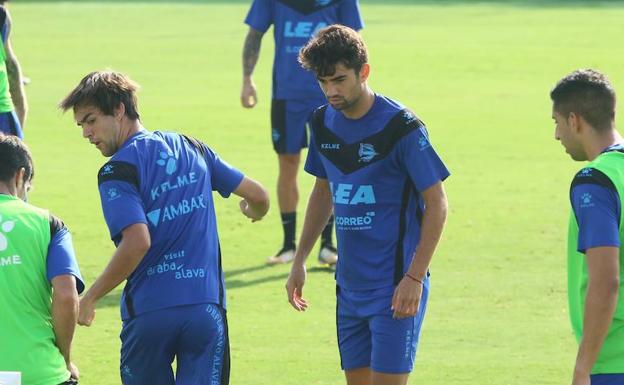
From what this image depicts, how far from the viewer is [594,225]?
5285mm

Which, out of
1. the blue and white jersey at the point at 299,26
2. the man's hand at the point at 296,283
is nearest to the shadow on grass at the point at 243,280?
the blue and white jersey at the point at 299,26

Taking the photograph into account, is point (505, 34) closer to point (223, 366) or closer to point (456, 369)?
point (456, 369)

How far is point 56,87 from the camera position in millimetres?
23266

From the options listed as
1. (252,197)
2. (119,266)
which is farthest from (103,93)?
(252,197)

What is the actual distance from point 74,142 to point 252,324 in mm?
8837

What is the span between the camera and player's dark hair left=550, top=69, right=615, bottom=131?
5.52 m

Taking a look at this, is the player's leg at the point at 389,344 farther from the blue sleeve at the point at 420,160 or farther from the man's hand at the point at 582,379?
the man's hand at the point at 582,379

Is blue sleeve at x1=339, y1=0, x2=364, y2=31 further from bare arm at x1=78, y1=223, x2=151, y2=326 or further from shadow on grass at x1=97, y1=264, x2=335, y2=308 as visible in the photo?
bare arm at x1=78, y1=223, x2=151, y2=326

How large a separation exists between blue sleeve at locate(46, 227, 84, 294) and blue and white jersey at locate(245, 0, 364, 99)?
21.3ft

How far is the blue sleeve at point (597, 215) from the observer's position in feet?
17.3

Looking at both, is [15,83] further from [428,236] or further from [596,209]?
[596,209]

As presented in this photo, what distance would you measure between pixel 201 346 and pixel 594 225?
73.6 inches

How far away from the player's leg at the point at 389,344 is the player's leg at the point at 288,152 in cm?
542

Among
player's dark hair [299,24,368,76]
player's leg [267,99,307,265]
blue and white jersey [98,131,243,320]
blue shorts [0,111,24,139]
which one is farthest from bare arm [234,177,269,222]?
player's leg [267,99,307,265]
